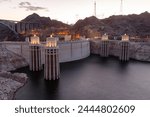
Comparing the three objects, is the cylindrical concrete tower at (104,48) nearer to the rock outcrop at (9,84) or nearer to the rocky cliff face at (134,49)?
the rocky cliff face at (134,49)

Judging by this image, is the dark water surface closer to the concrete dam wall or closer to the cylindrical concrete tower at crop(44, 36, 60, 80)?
the cylindrical concrete tower at crop(44, 36, 60, 80)

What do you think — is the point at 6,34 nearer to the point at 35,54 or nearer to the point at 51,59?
the point at 35,54

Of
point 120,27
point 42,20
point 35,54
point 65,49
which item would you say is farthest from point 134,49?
point 42,20

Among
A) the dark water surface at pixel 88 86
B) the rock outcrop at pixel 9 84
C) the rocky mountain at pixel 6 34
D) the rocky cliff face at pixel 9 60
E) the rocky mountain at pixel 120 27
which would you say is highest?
the rocky mountain at pixel 120 27

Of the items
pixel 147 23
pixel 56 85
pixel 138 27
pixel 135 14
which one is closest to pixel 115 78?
pixel 56 85

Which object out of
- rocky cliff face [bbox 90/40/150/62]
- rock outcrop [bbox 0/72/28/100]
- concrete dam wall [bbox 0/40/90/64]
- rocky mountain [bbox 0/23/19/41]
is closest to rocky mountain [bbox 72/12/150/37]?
rocky cliff face [bbox 90/40/150/62]

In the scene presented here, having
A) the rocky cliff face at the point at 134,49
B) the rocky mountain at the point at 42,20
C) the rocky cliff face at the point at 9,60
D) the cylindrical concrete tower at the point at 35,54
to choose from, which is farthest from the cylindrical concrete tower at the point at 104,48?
the rocky mountain at the point at 42,20
